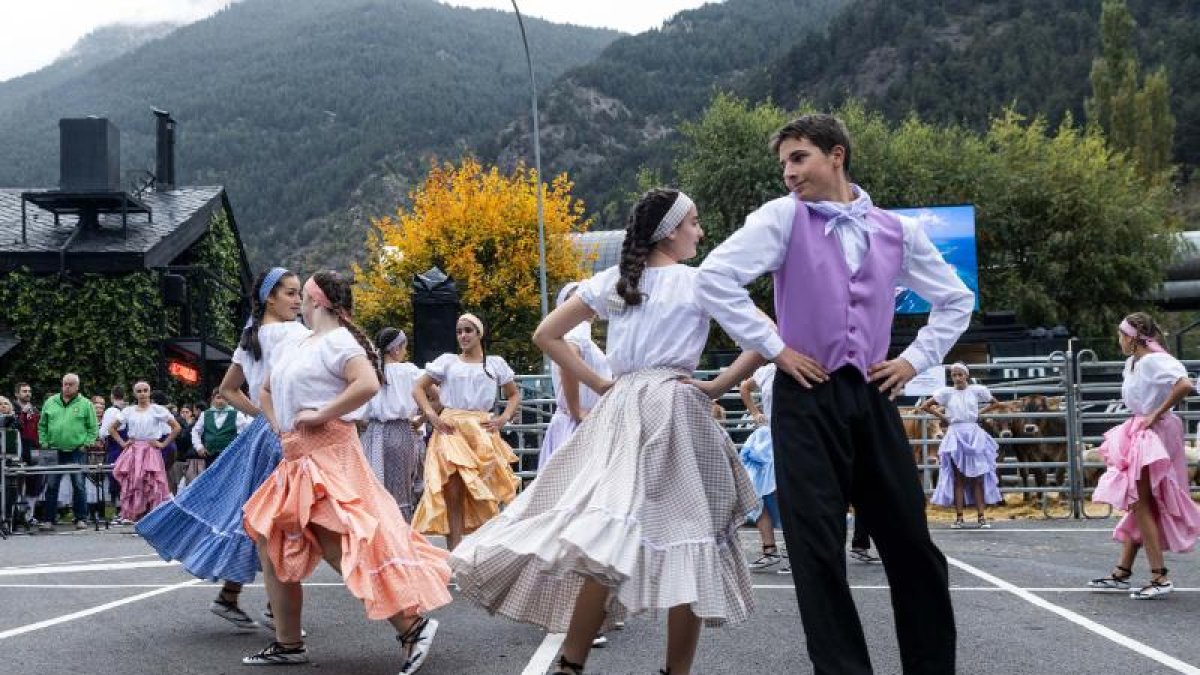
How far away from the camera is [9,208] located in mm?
37000

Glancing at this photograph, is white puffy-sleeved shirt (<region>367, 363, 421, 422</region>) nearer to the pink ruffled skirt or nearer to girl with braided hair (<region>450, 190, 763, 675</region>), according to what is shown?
the pink ruffled skirt

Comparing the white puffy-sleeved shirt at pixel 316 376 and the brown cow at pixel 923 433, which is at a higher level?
the white puffy-sleeved shirt at pixel 316 376

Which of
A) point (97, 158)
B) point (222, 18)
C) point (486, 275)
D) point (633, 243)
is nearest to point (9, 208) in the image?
point (97, 158)

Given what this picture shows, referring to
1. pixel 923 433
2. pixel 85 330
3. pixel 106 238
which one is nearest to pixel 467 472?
pixel 923 433

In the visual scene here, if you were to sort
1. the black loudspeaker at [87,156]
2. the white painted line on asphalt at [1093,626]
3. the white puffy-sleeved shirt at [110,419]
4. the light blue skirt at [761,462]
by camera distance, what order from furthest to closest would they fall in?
the black loudspeaker at [87,156], the white puffy-sleeved shirt at [110,419], the light blue skirt at [761,462], the white painted line on asphalt at [1093,626]

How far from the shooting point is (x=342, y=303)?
6.92 metres

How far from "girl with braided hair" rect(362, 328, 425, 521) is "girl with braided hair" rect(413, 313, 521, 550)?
71 centimetres

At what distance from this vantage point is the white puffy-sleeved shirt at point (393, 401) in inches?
454

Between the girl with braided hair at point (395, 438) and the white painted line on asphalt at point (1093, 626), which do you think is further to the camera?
the girl with braided hair at point (395, 438)

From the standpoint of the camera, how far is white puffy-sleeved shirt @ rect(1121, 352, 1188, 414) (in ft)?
31.3

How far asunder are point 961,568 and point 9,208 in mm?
31560

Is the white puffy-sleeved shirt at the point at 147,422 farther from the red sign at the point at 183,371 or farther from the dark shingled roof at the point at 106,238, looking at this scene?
the dark shingled roof at the point at 106,238

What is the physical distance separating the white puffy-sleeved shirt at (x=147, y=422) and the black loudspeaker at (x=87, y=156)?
1580 cm

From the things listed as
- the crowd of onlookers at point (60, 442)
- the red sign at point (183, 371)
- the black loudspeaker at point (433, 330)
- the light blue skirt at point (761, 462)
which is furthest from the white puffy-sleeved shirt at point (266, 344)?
the red sign at point (183, 371)
